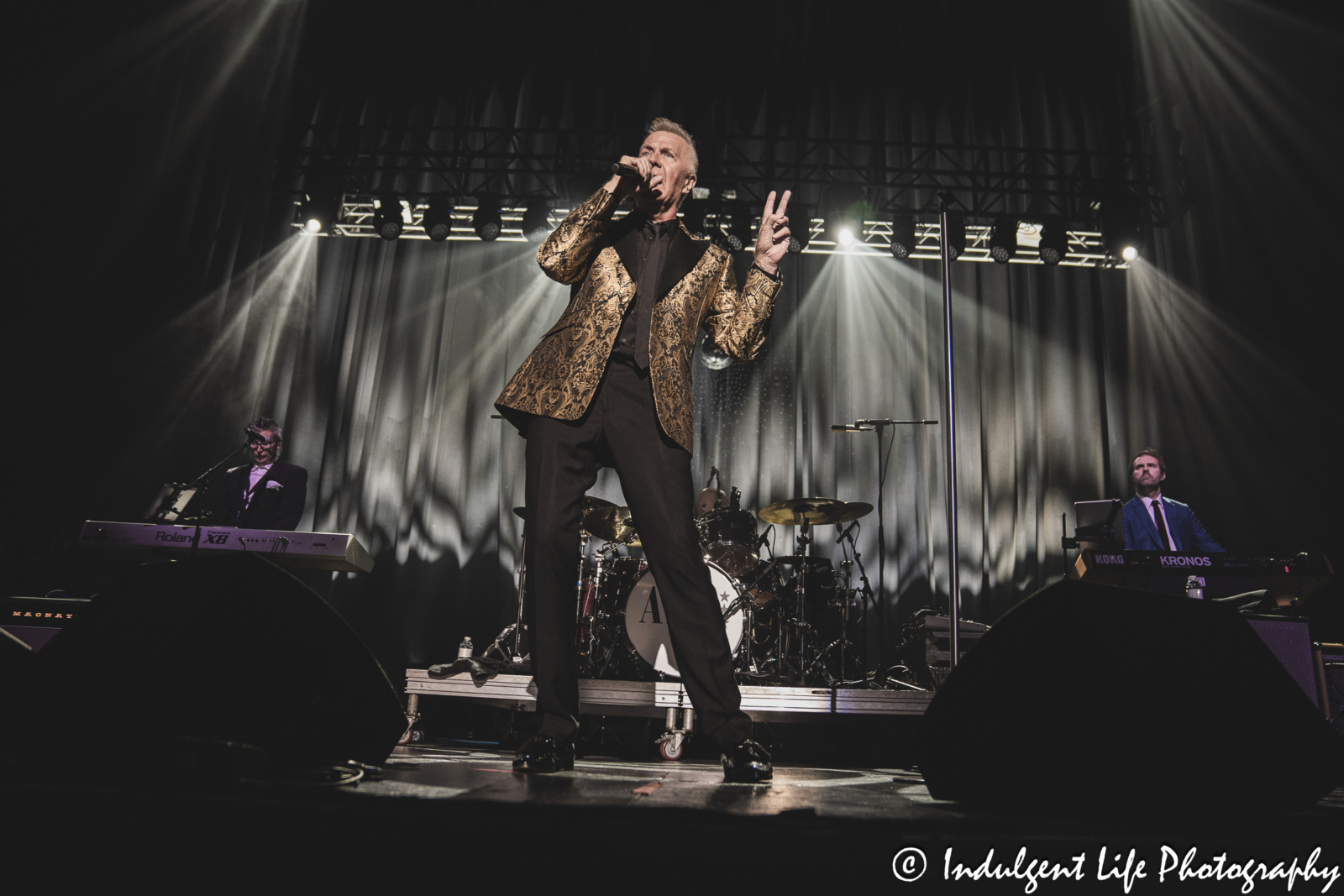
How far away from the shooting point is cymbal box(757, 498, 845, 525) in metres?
4.87

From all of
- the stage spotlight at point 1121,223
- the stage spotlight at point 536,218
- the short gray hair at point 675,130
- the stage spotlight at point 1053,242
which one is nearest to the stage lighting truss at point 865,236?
the stage spotlight at point 536,218

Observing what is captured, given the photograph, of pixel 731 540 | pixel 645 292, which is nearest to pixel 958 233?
pixel 731 540

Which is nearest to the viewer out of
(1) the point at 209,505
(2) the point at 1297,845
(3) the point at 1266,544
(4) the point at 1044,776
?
(2) the point at 1297,845

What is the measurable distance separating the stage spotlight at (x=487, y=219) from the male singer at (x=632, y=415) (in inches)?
189

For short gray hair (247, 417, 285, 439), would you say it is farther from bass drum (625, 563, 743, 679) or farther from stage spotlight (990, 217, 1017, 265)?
stage spotlight (990, 217, 1017, 265)

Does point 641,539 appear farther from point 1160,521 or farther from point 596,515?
point 1160,521

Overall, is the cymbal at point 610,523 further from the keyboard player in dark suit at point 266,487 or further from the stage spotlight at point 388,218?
the stage spotlight at point 388,218

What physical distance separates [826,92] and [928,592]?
477cm

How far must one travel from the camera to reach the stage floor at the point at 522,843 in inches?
37.0

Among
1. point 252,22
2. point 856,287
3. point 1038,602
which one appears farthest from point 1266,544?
point 252,22

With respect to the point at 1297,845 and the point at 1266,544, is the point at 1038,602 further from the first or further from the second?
the point at 1266,544

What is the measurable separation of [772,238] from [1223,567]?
2909mm

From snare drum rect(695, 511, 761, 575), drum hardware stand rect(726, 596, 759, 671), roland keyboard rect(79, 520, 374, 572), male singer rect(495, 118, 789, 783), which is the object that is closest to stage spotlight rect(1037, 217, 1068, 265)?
snare drum rect(695, 511, 761, 575)

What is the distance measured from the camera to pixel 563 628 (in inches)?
77.5
